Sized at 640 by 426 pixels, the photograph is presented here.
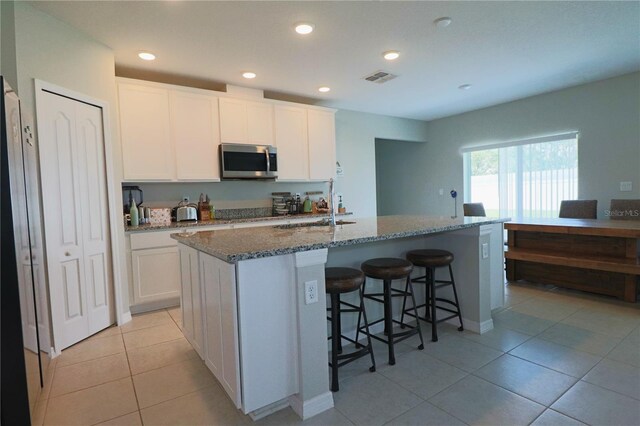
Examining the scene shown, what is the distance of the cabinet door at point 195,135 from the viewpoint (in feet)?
12.6

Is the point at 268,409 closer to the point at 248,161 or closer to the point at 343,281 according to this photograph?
the point at 343,281

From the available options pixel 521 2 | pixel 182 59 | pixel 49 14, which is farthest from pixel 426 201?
pixel 49 14

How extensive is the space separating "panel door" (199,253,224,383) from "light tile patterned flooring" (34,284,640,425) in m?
0.22

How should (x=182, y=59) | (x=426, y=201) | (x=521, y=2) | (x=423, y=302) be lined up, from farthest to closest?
(x=426, y=201)
(x=182, y=59)
(x=423, y=302)
(x=521, y=2)

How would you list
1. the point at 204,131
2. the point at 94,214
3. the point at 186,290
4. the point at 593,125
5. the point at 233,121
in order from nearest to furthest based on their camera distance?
the point at 186,290 → the point at 94,214 → the point at 204,131 → the point at 233,121 → the point at 593,125

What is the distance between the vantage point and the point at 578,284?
12.2 ft

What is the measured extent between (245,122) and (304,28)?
1737mm

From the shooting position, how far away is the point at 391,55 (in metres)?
3.46

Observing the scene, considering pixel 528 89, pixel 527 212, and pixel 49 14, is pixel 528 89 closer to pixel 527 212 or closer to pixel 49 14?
pixel 527 212

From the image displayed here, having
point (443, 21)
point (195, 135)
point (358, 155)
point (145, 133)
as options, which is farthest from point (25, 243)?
point (358, 155)

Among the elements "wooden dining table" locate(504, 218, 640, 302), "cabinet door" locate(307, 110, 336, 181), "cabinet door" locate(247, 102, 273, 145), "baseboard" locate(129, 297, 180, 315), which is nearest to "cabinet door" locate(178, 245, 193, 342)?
"baseboard" locate(129, 297, 180, 315)

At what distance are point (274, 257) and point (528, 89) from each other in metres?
4.97

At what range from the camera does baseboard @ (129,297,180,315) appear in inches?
137

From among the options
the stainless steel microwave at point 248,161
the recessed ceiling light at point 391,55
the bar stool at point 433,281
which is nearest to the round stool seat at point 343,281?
the bar stool at point 433,281
